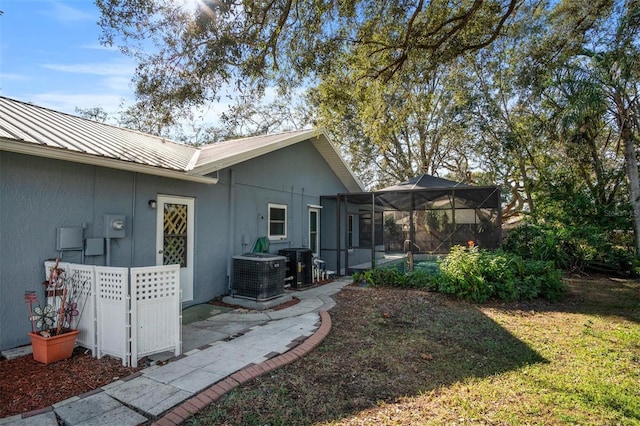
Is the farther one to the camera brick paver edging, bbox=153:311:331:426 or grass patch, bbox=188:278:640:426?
grass patch, bbox=188:278:640:426

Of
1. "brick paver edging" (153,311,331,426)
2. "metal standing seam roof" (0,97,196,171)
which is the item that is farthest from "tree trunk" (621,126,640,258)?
"metal standing seam roof" (0,97,196,171)

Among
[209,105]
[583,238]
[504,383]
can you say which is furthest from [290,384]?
[583,238]

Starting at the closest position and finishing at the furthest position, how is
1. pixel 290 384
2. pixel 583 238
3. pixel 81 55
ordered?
1. pixel 290 384
2. pixel 81 55
3. pixel 583 238

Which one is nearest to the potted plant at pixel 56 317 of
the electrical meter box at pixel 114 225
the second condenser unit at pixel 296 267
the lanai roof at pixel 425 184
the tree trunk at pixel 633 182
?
the electrical meter box at pixel 114 225

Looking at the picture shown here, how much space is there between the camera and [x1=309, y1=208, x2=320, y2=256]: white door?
10.7 metres

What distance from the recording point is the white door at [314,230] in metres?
10.7

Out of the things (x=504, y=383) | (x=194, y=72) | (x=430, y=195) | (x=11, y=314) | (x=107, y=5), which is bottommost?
(x=504, y=383)

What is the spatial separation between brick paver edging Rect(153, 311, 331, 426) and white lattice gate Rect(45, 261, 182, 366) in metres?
1.03

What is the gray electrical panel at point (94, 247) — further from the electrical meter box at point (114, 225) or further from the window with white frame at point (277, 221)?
the window with white frame at point (277, 221)

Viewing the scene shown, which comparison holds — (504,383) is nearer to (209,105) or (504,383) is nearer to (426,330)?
(426,330)

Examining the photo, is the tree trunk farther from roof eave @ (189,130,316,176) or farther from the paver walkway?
the paver walkway

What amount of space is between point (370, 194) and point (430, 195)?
5.76 ft

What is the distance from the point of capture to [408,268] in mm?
8938

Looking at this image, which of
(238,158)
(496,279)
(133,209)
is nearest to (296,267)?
(238,158)
